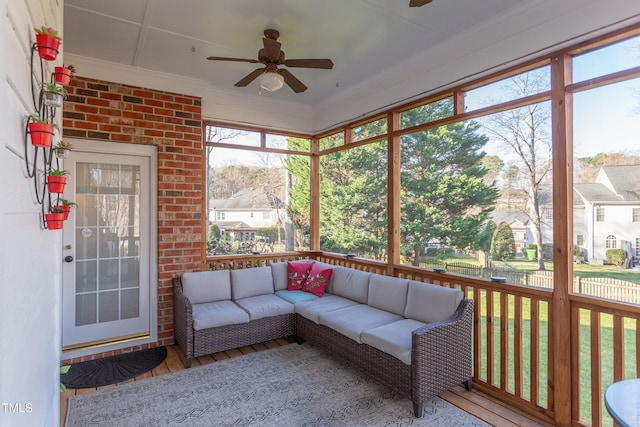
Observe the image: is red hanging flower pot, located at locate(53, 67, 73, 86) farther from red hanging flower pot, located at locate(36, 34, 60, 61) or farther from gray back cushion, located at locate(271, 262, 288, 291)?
gray back cushion, located at locate(271, 262, 288, 291)

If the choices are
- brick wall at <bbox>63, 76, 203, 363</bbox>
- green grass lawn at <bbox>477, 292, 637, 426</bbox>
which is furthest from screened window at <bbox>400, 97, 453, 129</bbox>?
brick wall at <bbox>63, 76, 203, 363</bbox>

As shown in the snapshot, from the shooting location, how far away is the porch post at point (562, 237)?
228cm

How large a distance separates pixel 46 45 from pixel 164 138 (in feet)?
9.72

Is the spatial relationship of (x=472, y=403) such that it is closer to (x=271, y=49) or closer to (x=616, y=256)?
(x=616, y=256)

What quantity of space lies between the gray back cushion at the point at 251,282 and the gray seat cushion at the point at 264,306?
100 mm

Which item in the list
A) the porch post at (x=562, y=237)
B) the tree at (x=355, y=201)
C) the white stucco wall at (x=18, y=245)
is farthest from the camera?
the tree at (x=355, y=201)

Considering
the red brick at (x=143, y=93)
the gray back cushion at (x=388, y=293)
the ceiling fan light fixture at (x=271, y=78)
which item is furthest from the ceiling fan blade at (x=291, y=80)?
the gray back cushion at (x=388, y=293)

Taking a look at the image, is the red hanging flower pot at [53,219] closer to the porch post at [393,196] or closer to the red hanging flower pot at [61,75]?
the red hanging flower pot at [61,75]

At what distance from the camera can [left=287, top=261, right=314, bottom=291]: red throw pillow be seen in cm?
417

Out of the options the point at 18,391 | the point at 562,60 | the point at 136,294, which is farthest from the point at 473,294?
the point at 136,294

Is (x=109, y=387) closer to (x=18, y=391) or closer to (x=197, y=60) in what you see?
(x=18, y=391)

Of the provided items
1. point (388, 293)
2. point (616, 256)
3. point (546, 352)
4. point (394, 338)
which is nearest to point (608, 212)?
point (616, 256)

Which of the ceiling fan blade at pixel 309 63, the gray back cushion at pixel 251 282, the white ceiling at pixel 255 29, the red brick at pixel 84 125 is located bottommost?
the gray back cushion at pixel 251 282

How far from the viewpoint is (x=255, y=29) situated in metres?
2.79
